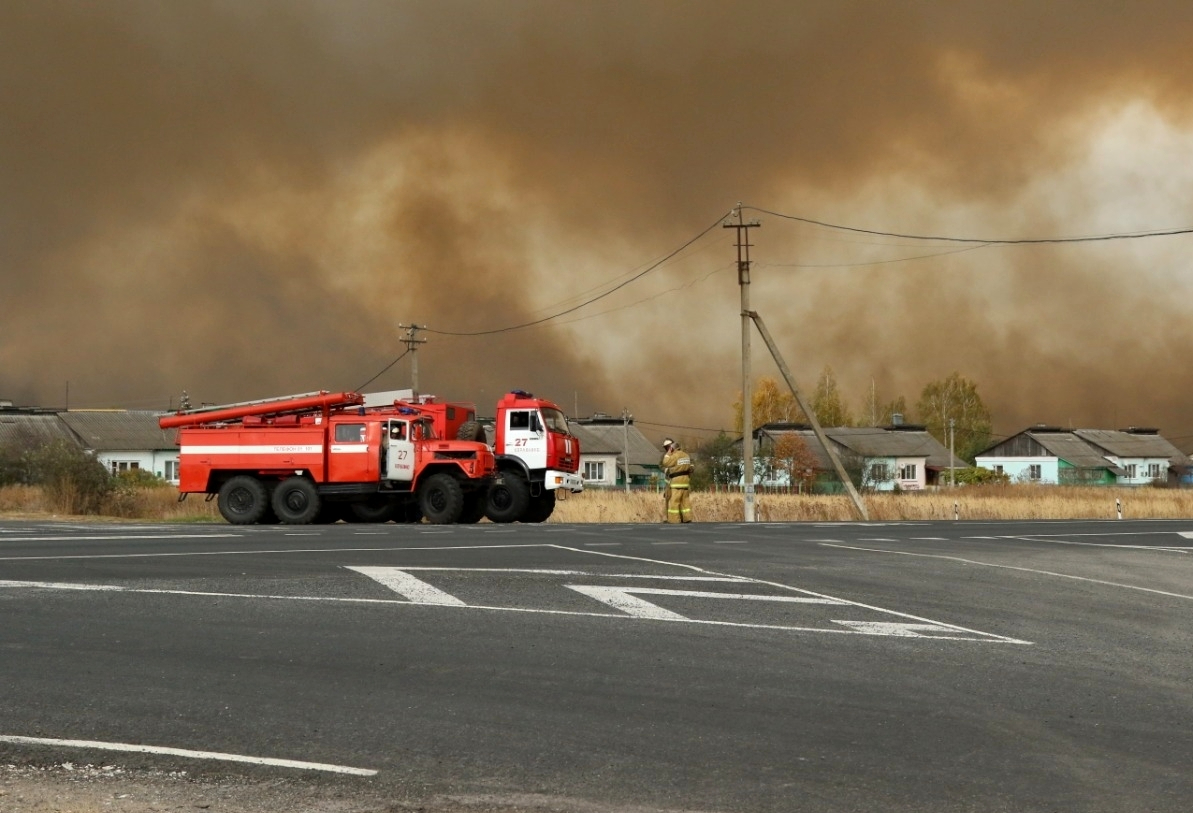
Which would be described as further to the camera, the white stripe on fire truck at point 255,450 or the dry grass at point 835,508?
the dry grass at point 835,508

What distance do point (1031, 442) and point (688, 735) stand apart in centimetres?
11486

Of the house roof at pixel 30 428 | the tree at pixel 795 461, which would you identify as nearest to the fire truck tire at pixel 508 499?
the tree at pixel 795 461

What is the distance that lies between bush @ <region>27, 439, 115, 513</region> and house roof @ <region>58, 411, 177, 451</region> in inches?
1807

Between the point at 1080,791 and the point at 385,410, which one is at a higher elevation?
the point at 385,410

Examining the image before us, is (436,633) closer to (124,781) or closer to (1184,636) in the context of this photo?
(124,781)

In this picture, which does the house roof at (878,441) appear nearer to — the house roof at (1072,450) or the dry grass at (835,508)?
the house roof at (1072,450)

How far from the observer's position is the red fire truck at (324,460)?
98.9 ft

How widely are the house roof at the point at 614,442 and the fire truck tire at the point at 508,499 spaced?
70.0 m

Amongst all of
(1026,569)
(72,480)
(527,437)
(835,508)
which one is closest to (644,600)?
(1026,569)

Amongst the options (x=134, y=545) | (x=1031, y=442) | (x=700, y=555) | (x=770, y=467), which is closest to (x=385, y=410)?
(x=134, y=545)

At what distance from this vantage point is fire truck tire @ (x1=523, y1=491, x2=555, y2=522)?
102 feet

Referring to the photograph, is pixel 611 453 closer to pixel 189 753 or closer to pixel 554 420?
pixel 554 420

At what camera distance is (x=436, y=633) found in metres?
9.62

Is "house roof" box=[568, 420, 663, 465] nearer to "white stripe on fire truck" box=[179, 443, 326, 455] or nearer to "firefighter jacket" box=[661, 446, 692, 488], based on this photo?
"white stripe on fire truck" box=[179, 443, 326, 455]
